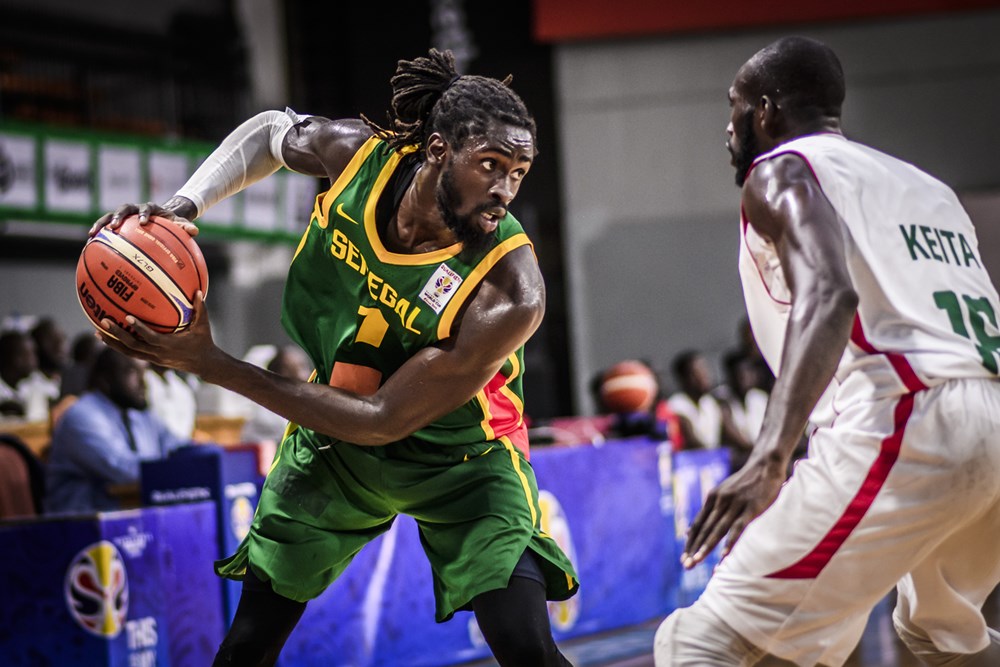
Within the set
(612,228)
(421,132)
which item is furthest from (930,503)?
(612,228)

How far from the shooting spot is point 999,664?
2.72 meters

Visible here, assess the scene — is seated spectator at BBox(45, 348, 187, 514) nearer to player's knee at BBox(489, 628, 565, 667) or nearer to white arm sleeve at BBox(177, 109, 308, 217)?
white arm sleeve at BBox(177, 109, 308, 217)

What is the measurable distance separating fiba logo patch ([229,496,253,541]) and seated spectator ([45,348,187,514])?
838 millimetres

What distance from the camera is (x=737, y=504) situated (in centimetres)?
224

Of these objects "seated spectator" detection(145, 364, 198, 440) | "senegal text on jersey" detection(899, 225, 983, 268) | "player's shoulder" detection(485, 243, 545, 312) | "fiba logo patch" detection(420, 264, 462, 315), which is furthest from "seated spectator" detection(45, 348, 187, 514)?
"senegal text on jersey" detection(899, 225, 983, 268)

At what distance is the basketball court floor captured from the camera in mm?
A: 5793

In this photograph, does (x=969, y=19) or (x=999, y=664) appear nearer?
(x=999, y=664)

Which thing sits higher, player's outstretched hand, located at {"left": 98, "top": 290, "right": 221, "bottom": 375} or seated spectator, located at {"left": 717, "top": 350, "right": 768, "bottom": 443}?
player's outstretched hand, located at {"left": 98, "top": 290, "right": 221, "bottom": 375}

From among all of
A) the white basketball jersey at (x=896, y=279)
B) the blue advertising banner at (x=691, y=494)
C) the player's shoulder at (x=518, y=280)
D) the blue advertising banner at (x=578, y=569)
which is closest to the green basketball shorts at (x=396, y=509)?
the player's shoulder at (x=518, y=280)

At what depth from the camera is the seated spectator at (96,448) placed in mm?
5949

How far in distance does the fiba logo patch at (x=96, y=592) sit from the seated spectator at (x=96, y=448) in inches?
52.1

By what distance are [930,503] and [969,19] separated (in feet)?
43.9

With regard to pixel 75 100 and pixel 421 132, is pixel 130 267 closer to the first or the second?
pixel 421 132

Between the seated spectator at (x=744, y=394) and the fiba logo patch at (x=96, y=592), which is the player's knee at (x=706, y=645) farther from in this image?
the seated spectator at (x=744, y=394)
